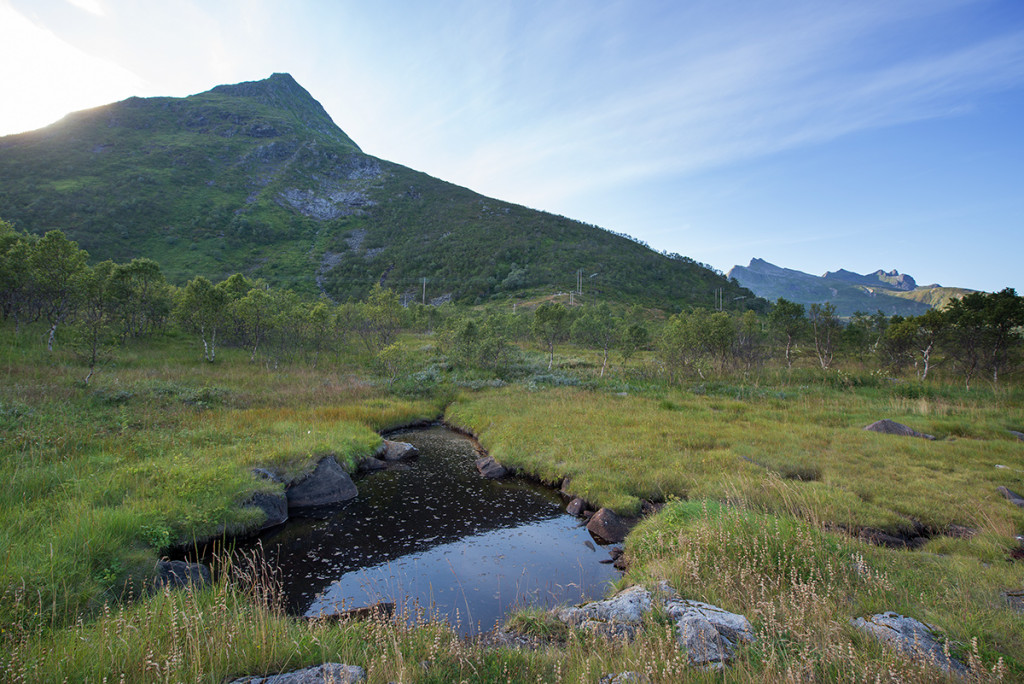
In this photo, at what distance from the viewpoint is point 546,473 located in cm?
1434

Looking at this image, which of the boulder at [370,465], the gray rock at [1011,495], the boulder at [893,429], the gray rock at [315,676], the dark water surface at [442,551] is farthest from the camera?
the boulder at [893,429]

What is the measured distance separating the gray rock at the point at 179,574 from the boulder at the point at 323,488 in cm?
440

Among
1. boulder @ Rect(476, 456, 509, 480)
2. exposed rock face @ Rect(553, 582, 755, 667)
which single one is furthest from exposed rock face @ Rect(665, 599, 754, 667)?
boulder @ Rect(476, 456, 509, 480)

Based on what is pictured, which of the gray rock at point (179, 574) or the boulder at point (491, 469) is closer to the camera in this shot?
the gray rock at point (179, 574)

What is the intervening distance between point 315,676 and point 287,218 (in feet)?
435

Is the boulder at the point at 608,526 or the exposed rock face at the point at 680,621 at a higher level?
the exposed rock face at the point at 680,621

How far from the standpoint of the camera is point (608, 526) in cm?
1073

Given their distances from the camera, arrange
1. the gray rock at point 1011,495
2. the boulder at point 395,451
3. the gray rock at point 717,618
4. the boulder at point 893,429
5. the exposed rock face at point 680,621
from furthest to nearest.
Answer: the boulder at point 893,429 → the boulder at point 395,451 → the gray rock at point 1011,495 → the gray rock at point 717,618 → the exposed rock face at point 680,621

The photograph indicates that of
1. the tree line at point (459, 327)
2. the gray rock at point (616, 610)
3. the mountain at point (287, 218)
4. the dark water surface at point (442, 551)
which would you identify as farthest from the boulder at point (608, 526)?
the mountain at point (287, 218)

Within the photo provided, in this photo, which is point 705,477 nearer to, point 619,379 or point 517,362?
point 619,379

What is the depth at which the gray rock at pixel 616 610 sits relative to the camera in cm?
548

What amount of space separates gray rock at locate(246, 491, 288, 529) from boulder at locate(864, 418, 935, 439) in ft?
72.5

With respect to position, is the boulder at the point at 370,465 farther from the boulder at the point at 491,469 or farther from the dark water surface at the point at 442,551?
the boulder at the point at 491,469

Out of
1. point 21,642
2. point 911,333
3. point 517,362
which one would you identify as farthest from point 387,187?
point 21,642
